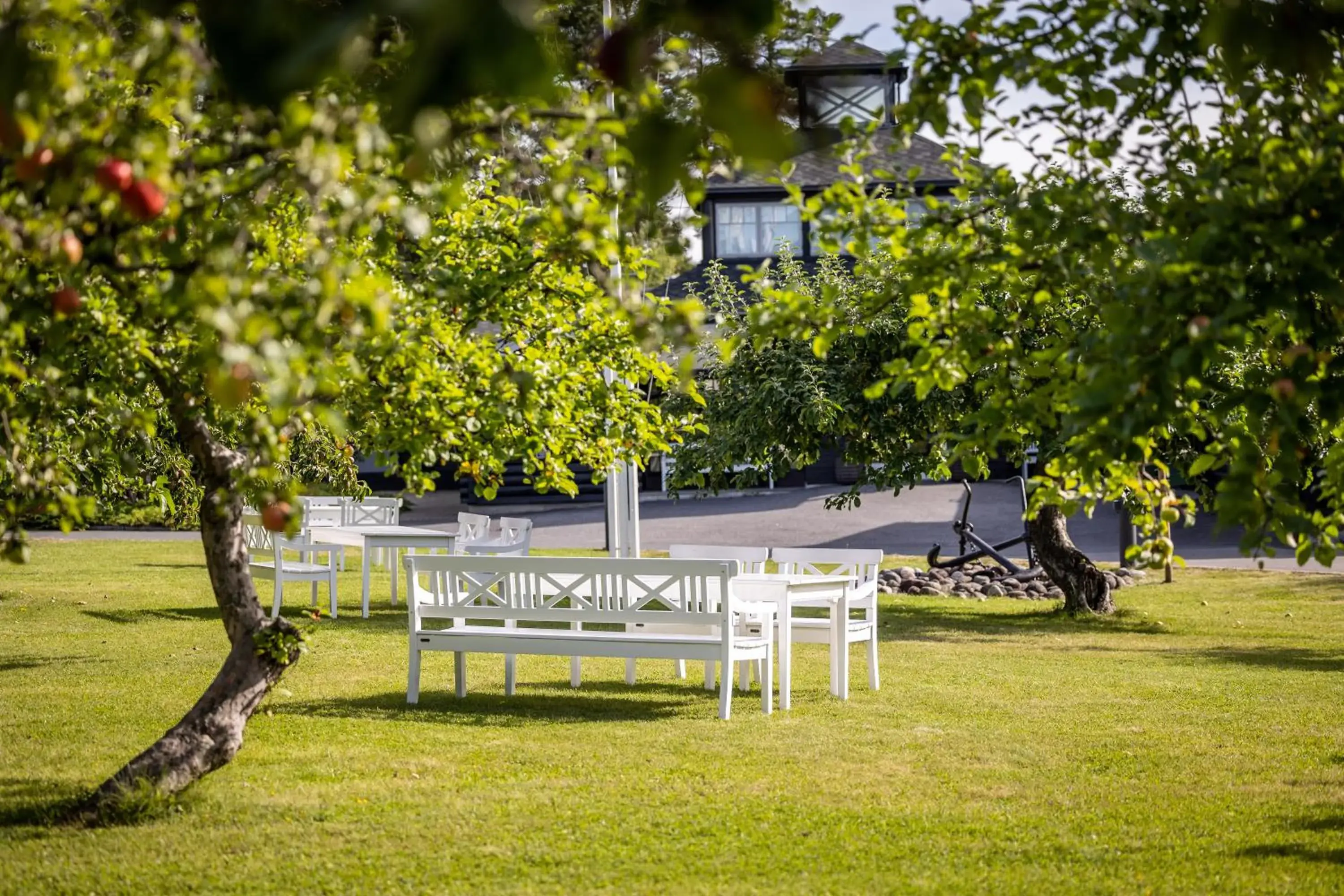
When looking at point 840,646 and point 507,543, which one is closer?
point 840,646

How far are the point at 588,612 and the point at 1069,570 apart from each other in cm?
721

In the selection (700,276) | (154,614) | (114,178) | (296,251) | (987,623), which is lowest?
(987,623)

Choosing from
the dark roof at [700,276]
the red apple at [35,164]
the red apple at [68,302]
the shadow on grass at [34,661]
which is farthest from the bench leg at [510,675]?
the dark roof at [700,276]

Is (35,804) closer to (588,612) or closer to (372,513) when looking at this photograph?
(588,612)

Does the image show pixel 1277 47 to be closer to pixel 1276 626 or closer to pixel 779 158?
pixel 779 158

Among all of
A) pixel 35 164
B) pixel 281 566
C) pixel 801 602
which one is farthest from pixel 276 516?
pixel 281 566

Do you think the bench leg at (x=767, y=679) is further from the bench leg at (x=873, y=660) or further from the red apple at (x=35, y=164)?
the red apple at (x=35, y=164)

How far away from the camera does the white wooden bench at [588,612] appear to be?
8344 mm

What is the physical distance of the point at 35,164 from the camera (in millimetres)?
2191

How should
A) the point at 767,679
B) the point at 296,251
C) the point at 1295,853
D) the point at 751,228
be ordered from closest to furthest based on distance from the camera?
the point at 296,251 < the point at 1295,853 < the point at 767,679 < the point at 751,228

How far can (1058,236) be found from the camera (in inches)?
141

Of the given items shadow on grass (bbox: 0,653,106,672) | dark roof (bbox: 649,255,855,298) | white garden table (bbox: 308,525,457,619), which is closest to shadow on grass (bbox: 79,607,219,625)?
white garden table (bbox: 308,525,457,619)

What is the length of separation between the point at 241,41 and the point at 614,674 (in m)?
9.19

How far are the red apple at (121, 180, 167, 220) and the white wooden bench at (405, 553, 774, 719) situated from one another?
6.34 metres
